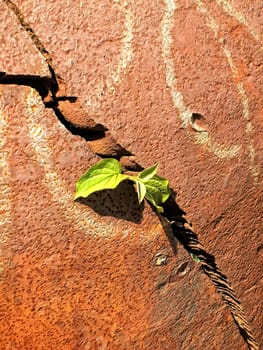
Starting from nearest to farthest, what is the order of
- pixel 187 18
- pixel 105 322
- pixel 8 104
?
1. pixel 8 104
2. pixel 105 322
3. pixel 187 18

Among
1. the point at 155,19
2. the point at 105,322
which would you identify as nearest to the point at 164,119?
the point at 155,19

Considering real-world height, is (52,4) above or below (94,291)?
above

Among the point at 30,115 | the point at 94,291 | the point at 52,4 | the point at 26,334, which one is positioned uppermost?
the point at 52,4

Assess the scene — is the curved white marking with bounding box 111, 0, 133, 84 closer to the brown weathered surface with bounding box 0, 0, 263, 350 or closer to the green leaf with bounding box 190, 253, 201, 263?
the brown weathered surface with bounding box 0, 0, 263, 350

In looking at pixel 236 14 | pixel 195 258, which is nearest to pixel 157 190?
pixel 195 258

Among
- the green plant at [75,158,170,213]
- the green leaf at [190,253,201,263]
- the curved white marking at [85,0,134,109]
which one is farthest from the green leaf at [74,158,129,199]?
the green leaf at [190,253,201,263]

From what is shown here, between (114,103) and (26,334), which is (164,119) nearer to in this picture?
(114,103)

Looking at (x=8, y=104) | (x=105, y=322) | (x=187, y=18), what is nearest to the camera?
(x=8, y=104)
